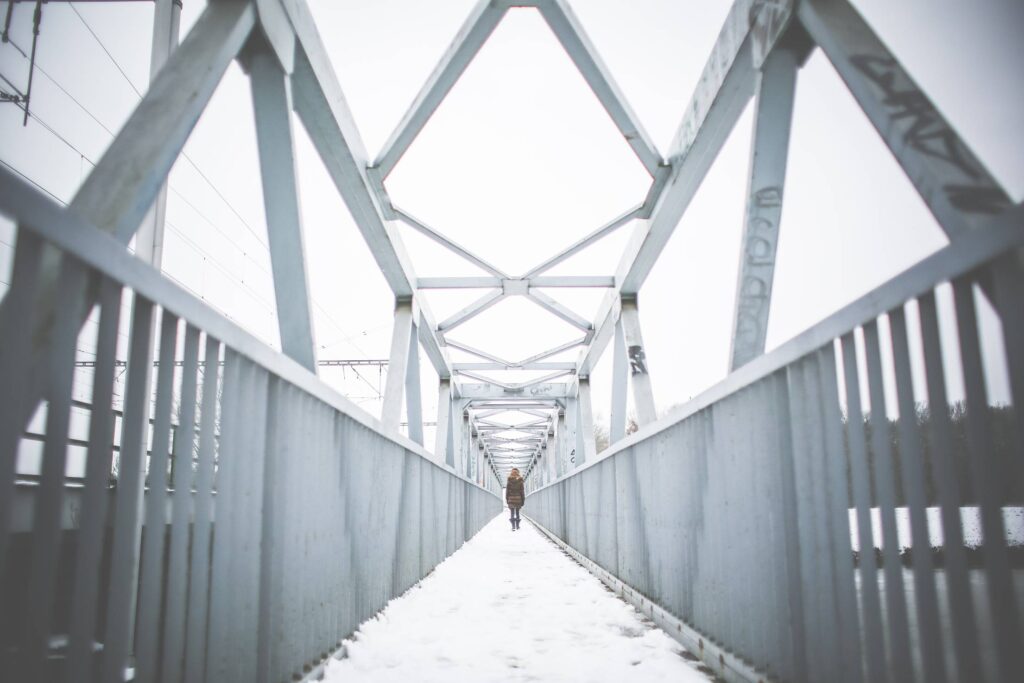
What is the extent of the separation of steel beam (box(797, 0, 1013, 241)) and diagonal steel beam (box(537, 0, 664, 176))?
100 inches

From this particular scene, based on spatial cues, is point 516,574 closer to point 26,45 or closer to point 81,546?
point 81,546

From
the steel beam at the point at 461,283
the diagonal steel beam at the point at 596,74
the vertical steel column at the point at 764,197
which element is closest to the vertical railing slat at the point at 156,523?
the vertical steel column at the point at 764,197

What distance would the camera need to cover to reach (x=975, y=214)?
6.95ft

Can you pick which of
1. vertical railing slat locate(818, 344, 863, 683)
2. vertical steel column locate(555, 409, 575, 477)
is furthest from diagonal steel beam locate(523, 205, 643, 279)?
vertical steel column locate(555, 409, 575, 477)

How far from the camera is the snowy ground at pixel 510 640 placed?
307cm

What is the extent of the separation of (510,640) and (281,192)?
3144 millimetres

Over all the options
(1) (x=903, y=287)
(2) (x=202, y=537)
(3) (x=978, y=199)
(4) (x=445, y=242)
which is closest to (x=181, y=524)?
(2) (x=202, y=537)

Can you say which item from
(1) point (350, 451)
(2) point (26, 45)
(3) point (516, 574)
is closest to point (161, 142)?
(1) point (350, 451)

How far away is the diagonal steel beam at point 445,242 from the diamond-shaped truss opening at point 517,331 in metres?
2.20

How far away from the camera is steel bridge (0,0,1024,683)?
55.5 inches

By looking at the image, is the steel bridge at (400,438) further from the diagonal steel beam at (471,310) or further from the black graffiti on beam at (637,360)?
the diagonal steel beam at (471,310)

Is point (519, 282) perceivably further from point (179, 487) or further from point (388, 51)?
point (179, 487)

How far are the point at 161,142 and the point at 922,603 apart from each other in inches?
117

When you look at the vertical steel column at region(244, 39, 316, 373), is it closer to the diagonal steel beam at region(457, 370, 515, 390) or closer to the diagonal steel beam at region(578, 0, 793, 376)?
the diagonal steel beam at region(578, 0, 793, 376)
